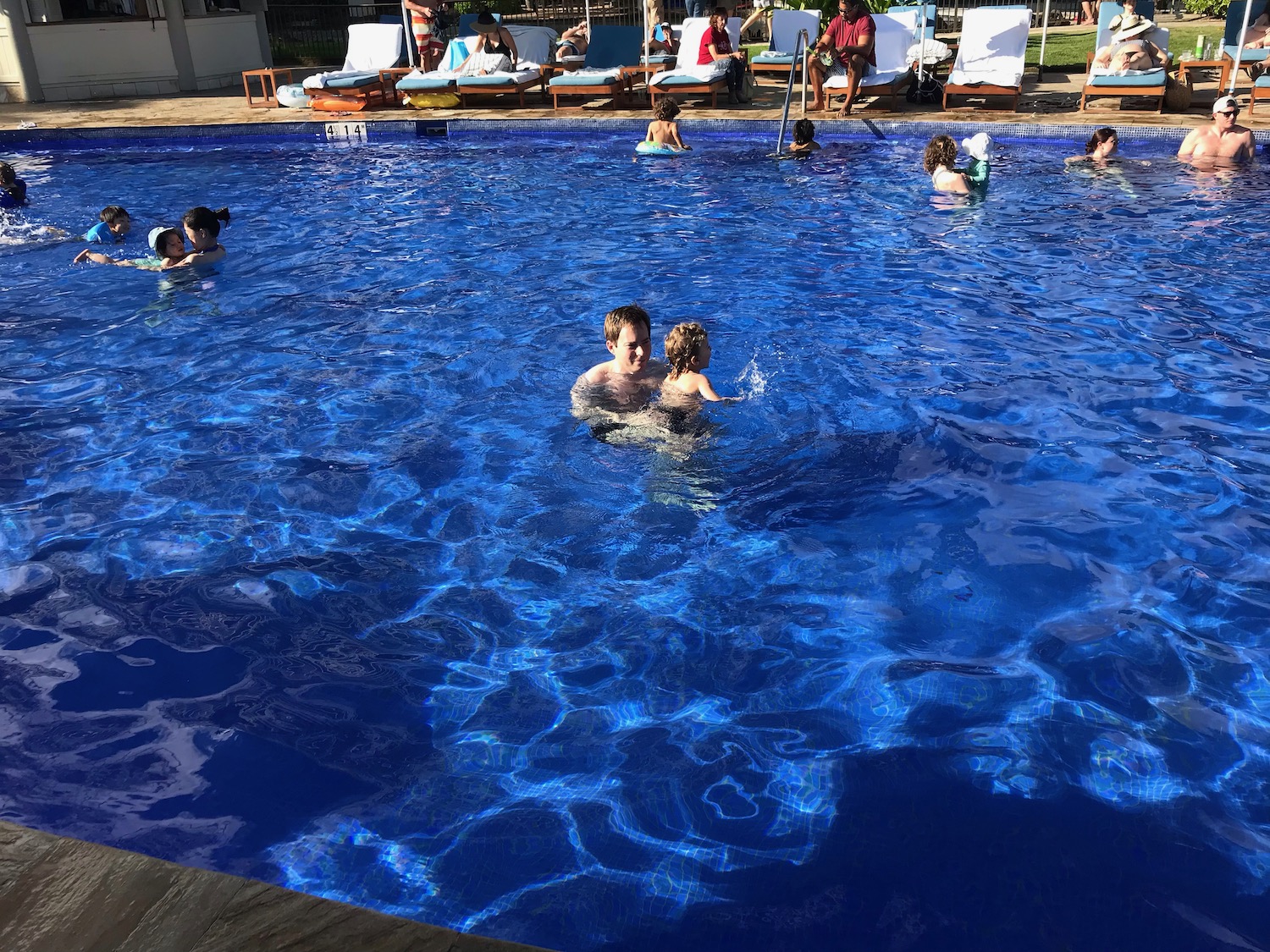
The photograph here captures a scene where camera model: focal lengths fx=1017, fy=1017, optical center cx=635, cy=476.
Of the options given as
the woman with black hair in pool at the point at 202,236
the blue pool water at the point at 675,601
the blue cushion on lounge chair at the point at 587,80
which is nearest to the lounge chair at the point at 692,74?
the blue cushion on lounge chair at the point at 587,80

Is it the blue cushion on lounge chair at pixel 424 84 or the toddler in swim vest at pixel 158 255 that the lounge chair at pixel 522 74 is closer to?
the blue cushion on lounge chair at pixel 424 84

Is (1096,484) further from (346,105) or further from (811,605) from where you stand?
(346,105)

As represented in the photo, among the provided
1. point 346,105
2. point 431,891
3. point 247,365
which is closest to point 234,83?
point 346,105

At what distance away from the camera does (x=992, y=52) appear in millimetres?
13609

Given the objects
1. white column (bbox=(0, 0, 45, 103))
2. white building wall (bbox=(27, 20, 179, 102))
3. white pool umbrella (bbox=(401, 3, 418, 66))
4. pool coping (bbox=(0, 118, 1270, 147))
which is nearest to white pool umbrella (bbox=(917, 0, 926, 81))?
pool coping (bbox=(0, 118, 1270, 147))

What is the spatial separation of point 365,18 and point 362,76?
39.5 feet

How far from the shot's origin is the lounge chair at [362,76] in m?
15.4

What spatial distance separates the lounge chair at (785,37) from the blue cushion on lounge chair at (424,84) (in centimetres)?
464

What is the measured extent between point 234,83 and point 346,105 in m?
6.38

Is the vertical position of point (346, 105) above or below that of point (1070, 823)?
above

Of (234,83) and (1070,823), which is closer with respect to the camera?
(1070,823)

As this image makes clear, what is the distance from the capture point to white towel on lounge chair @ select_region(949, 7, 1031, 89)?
1345 centimetres

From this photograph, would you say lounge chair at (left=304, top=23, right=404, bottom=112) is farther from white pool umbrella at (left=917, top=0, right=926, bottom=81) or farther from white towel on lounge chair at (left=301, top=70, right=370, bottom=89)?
white pool umbrella at (left=917, top=0, right=926, bottom=81)

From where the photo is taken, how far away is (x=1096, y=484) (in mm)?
4840
